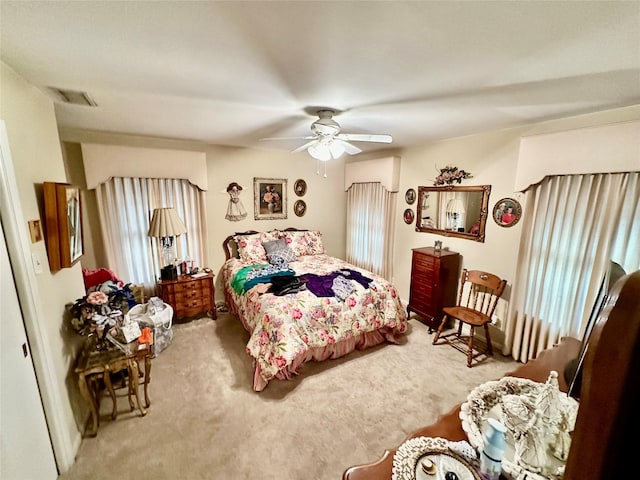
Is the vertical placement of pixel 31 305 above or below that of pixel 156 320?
above

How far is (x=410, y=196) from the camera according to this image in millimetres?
3830

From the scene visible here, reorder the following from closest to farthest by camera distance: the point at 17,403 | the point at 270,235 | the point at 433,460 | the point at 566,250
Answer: the point at 433,460, the point at 17,403, the point at 566,250, the point at 270,235

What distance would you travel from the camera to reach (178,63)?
1.43 meters

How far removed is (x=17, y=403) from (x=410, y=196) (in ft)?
13.1

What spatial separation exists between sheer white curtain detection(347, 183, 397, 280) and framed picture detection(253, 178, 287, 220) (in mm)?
1267

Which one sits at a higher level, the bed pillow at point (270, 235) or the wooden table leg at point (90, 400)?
the bed pillow at point (270, 235)

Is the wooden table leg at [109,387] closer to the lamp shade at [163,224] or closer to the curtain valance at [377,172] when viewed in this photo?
the lamp shade at [163,224]

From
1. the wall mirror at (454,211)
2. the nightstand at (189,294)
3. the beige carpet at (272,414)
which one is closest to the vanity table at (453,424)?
the beige carpet at (272,414)

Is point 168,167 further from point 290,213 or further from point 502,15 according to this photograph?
point 502,15

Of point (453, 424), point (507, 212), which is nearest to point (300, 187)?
point (507, 212)

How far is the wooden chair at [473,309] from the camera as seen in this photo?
273cm

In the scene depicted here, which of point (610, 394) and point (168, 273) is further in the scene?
point (168, 273)

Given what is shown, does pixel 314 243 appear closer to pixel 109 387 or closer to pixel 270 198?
pixel 270 198

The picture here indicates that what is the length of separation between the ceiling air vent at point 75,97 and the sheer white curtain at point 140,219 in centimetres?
130
